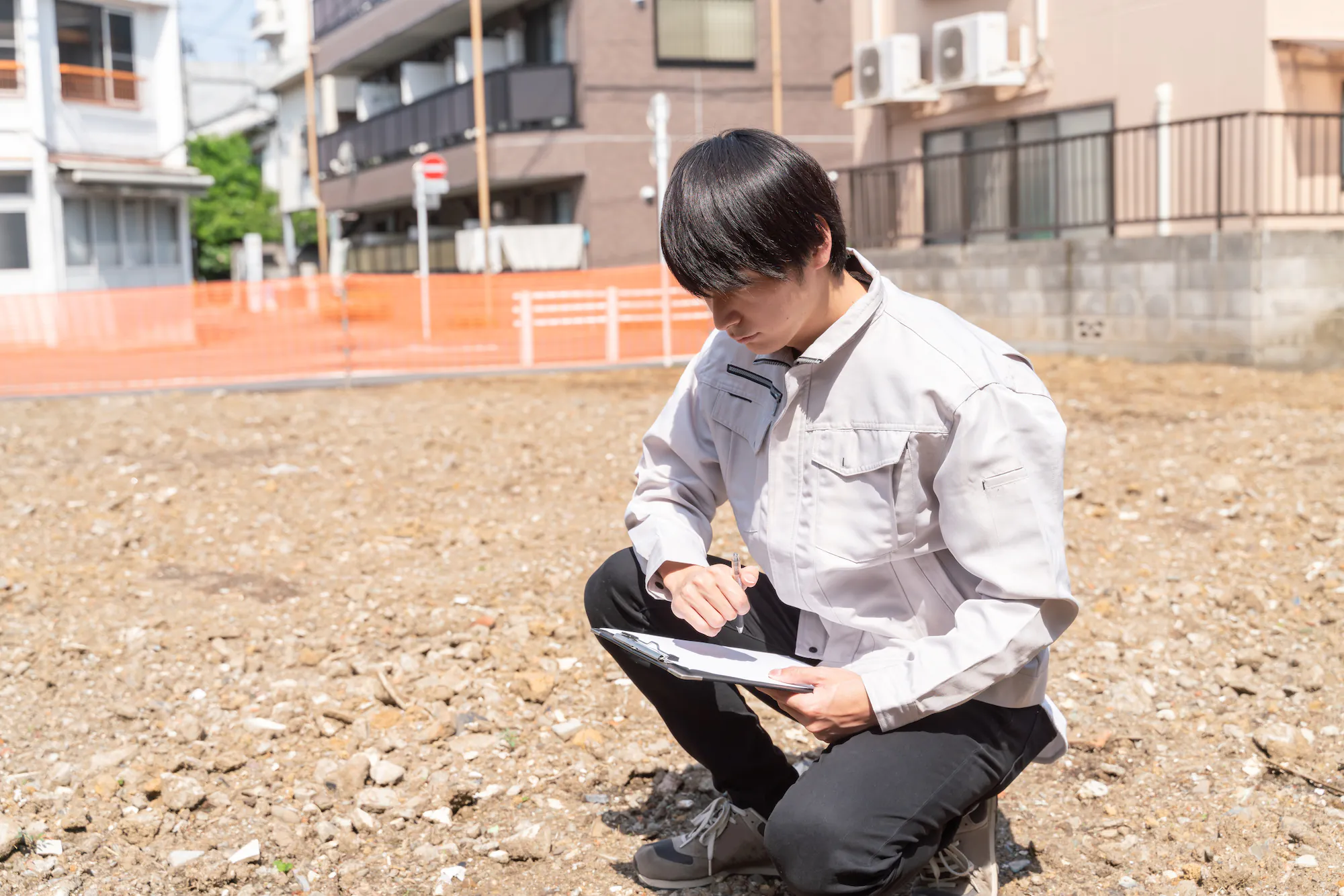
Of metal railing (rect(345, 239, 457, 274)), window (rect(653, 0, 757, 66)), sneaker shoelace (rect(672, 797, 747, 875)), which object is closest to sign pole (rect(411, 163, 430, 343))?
metal railing (rect(345, 239, 457, 274))

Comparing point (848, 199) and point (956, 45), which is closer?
point (956, 45)

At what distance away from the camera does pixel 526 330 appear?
15.0 m

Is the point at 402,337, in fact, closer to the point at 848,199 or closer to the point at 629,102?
the point at 848,199

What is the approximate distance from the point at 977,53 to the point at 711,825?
13550 millimetres

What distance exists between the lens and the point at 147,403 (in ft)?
37.6

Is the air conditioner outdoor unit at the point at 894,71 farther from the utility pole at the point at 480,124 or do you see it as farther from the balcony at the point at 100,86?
the balcony at the point at 100,86

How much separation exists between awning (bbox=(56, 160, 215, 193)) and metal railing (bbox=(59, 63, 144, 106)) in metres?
1.22

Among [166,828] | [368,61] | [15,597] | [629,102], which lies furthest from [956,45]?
[368,61]

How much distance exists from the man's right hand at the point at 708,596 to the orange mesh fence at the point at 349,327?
40.3 ft

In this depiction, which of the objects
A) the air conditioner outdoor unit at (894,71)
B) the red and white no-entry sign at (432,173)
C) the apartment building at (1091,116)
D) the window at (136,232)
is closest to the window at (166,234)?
the window at (136,232)

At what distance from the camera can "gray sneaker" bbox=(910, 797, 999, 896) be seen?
2410 mm

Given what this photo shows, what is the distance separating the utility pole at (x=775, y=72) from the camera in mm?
23312

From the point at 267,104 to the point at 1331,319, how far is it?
47.1 meters

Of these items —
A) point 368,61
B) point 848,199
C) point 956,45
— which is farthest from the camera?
point 368,61
